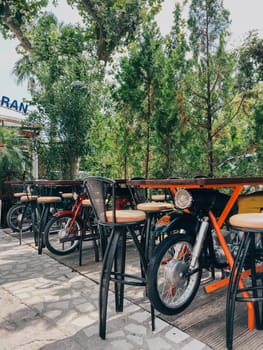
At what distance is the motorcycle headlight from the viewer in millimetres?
2260

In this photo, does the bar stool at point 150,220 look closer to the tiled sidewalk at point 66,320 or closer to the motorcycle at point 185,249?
the motorcycle at point 185,249

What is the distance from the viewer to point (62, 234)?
399cm

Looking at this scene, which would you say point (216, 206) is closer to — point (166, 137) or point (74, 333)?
point (74, 333)

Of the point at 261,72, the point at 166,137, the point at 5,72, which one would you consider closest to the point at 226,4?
the point at 261,72

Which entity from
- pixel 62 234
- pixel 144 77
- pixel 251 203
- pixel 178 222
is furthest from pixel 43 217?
pixel 144 77

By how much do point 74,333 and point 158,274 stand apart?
688 mm

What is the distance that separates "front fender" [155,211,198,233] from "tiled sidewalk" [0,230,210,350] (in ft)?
2.19

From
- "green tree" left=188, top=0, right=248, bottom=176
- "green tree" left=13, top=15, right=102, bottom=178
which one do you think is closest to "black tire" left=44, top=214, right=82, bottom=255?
"green tree" left=188, top=0, right=248, bottom=176

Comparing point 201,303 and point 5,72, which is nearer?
point 201,303

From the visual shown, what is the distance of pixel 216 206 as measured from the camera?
2.56 m

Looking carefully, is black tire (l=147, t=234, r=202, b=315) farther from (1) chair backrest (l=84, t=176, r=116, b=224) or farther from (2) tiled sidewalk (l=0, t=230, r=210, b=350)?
(1) chair backrest (l=84, t=176, r=116, b=224)

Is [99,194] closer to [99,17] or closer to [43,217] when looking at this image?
[43,217]

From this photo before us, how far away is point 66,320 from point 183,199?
1.24 meters

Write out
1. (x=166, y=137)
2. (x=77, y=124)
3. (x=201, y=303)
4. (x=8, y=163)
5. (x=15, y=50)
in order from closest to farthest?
(x=201, y=303) < (x=166, y=137) < (x=8, y=163) < (x=77, y=124) < (x=15, y=50)
